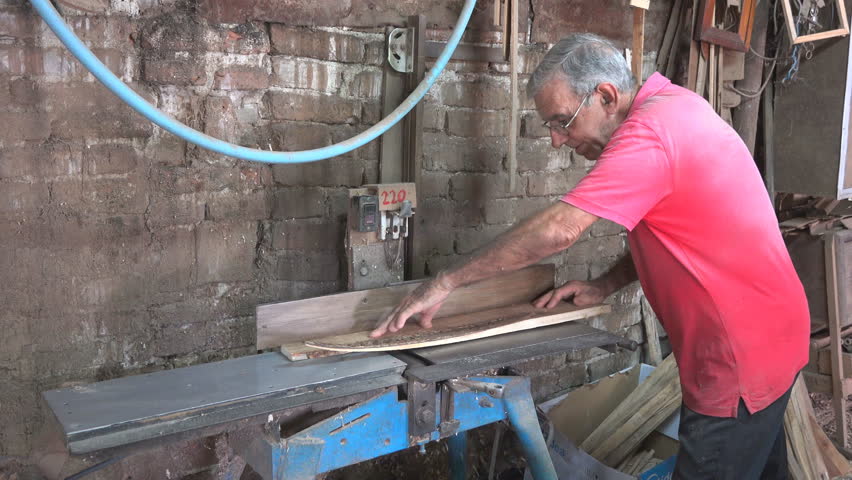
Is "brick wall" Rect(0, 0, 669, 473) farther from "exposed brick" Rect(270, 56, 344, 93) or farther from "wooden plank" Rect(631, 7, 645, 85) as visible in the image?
"wooden plank" Rect(631, 7, 645, 85)

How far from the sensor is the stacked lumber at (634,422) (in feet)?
9.20

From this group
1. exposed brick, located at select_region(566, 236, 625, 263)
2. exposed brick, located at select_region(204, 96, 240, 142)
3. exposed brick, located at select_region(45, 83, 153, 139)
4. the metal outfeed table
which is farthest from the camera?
exposed brick, located at select_region(566, 236, 625, 263)

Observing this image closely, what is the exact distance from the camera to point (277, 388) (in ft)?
5.54

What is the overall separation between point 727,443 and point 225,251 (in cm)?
155

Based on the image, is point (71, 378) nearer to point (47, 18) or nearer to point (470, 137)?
point (47, 18)

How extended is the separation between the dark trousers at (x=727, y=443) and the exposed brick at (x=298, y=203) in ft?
4.29

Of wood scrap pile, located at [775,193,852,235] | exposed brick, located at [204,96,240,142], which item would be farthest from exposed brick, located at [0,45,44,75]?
wood scrap pile, located at [775,193,852,235]

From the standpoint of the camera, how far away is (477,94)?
283cm

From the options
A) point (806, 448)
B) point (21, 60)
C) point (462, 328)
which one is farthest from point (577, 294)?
point (21, 60)

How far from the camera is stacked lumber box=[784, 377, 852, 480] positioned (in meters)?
2.78

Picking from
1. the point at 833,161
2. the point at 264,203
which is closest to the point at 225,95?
the point at 264,203

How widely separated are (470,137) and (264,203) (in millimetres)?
864

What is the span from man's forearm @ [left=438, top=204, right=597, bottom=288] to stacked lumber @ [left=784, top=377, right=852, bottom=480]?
4.89 feet

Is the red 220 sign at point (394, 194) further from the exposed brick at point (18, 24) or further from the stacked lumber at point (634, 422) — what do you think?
the stacked lumber at point (634, 422)
